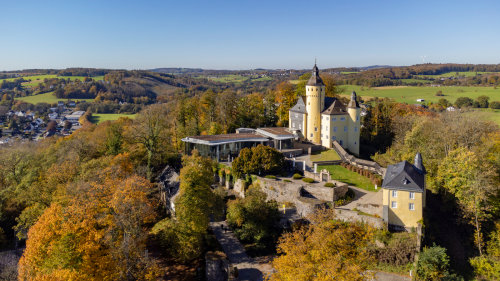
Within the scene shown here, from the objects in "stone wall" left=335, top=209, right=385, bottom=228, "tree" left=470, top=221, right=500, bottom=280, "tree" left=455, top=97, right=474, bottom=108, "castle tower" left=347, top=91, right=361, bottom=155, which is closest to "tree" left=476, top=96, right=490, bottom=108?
"tree" left=455, top=97, right=474, bottom=108

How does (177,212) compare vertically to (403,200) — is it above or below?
below

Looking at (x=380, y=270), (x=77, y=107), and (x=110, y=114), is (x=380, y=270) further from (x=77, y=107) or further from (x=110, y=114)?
(x=77, y=107)

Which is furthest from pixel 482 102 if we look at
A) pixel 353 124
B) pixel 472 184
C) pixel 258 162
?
pixel 258 162

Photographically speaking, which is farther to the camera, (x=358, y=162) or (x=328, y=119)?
(x=328, y=119)

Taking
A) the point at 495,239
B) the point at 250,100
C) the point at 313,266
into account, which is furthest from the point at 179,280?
the point at 250,100

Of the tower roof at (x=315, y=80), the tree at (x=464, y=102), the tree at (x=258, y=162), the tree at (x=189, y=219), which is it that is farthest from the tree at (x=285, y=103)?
the tree at (x=464, y=102)

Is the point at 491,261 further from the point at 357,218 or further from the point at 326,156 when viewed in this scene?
the point at 326,156

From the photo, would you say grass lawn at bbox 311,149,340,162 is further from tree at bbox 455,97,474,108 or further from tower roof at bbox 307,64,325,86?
tree at bbox 455,97,474,108
